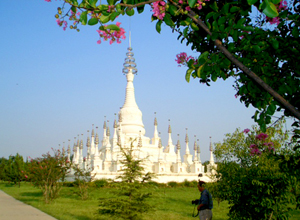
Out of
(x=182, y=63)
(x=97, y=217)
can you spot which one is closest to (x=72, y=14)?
(x=182, y=63)

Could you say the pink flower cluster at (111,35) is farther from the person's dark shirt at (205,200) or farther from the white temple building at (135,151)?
the white temple building at (135,151)

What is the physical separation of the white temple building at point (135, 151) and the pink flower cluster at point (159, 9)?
89.9 feet

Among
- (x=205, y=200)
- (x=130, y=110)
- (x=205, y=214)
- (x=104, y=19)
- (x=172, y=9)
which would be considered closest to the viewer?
(x=104, y=19)

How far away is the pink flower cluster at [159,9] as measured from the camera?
3.48 metres

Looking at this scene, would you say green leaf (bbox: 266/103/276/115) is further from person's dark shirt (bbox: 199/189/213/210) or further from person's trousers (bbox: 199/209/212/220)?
person's trousers (bbox: 199/209/212/220)

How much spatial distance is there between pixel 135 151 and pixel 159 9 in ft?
98.9

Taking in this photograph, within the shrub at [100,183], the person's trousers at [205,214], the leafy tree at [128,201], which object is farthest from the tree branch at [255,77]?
the shrub at [100,183]

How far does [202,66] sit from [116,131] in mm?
32237

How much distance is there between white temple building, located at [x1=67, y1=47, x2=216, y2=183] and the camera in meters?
32.7

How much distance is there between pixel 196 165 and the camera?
35.8 m

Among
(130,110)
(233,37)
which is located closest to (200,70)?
(233,37)

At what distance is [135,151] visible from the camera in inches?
1308

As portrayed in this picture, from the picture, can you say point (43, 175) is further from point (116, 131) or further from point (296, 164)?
point (116, 131)

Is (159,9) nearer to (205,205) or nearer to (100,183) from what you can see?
(205,205)
